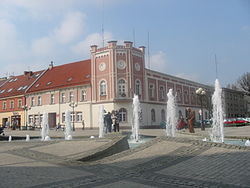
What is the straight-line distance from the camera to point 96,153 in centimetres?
909

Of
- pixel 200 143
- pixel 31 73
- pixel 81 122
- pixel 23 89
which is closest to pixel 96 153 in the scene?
pixel 200 143

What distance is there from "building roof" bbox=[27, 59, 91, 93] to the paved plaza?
114 feet

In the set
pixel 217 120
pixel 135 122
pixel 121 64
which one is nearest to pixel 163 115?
pixel 121 64

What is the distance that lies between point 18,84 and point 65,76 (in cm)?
1366

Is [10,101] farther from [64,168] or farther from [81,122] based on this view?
[64,168]

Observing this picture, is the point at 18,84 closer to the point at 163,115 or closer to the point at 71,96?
the point at 71,96

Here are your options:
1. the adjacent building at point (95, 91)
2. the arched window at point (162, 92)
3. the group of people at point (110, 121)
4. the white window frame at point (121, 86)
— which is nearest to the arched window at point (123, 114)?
the adjacent building at point (95, 91)

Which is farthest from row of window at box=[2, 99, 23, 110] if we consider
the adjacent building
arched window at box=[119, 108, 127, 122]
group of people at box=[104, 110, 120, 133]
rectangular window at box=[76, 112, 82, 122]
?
group of people at box=[104, 110, 120, 133]

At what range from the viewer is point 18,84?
5634cm

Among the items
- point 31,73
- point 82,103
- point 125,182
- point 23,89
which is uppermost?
point 31,73

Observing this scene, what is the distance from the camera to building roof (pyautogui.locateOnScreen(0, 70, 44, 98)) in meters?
53.3

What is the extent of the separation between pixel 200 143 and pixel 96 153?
329 centimetres

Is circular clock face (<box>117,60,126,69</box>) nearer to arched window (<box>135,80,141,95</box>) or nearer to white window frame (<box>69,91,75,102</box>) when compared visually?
arched window (<box>135,80,141,95</box>)

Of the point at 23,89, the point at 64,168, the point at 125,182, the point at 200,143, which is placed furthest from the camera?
the point at 23,89
